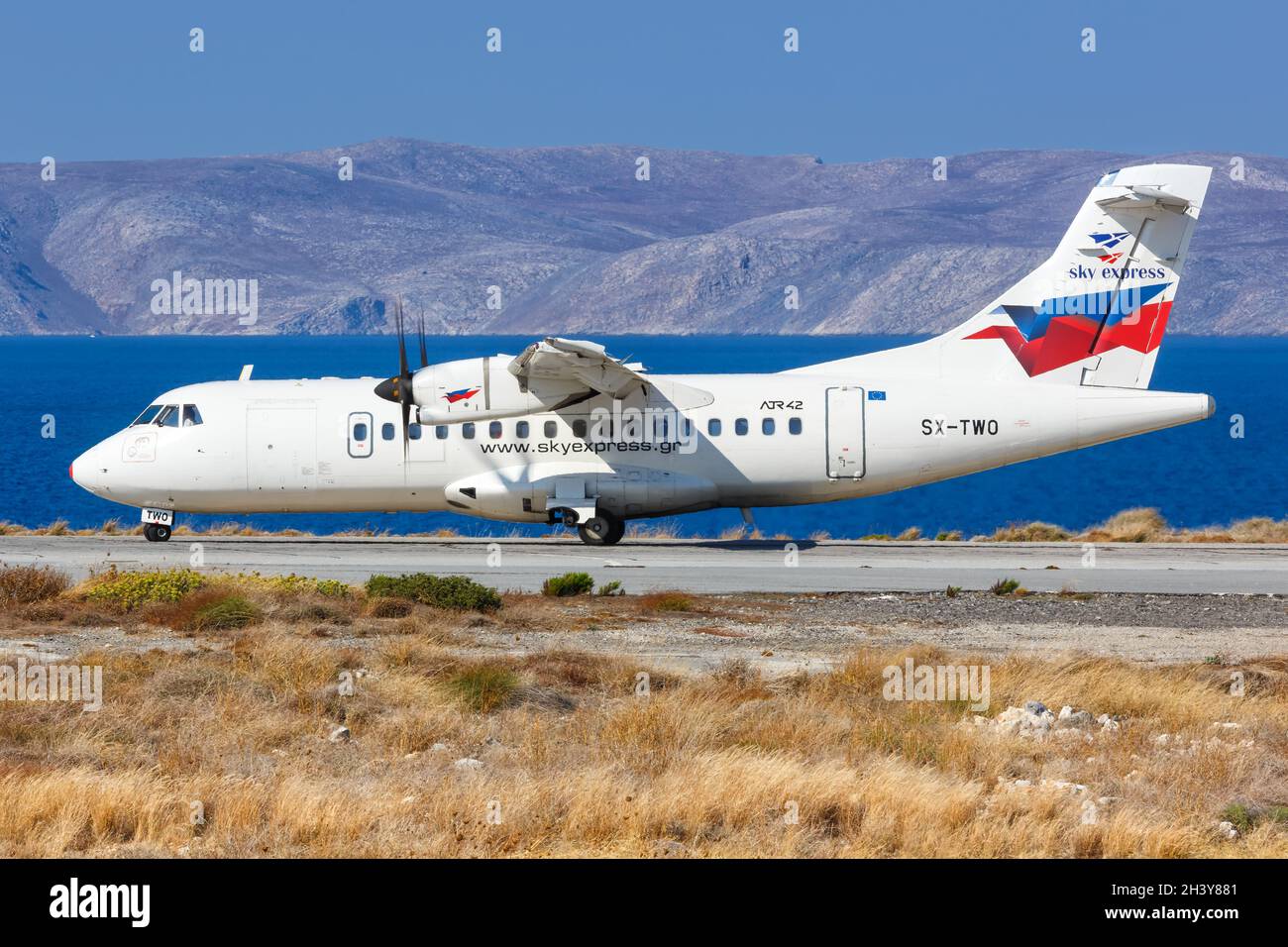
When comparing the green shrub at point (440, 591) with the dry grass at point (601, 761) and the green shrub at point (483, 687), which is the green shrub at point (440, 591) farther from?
the green shrub at point (483, 687)

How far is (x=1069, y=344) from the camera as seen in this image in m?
29.8

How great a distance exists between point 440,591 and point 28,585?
604 cm

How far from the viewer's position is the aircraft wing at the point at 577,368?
27.8m

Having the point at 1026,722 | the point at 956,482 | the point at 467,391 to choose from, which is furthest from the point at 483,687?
the point at 956,482

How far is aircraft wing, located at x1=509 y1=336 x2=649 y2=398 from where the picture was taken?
91.3ft

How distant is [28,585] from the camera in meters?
23.0

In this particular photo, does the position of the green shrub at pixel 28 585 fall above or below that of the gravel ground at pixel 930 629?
above

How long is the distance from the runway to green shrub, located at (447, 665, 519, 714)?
922 centimetres

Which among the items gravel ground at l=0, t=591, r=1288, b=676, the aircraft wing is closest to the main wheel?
the aircraft wing

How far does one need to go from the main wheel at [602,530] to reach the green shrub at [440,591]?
7.53 m

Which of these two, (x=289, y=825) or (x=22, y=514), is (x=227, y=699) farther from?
(x=22, y=514)
